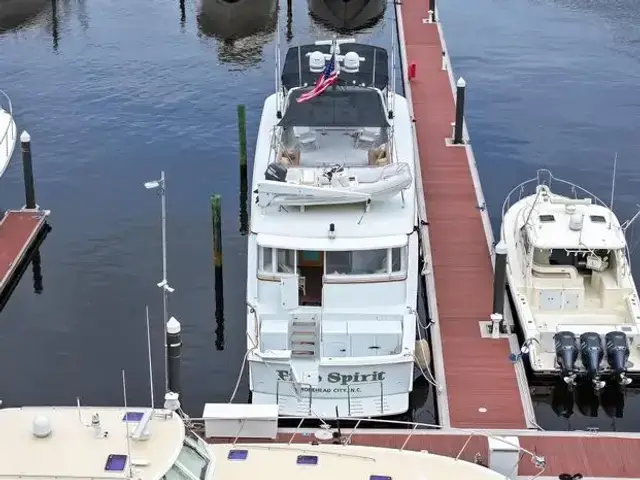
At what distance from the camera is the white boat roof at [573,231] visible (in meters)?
27.8

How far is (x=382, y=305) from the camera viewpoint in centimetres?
2533

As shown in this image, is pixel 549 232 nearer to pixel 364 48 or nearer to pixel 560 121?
pixel 364 48

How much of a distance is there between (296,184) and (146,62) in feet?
85.4

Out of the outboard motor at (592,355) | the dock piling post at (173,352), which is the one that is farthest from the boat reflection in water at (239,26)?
the dock piling post at (173,352)

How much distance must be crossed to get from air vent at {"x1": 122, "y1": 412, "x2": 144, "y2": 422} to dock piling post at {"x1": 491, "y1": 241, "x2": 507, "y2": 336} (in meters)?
11.9

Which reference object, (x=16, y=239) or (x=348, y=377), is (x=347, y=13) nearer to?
(x=16, y=239)

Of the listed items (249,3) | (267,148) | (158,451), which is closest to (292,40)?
(249,3)

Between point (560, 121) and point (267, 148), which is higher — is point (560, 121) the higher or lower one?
the lower one

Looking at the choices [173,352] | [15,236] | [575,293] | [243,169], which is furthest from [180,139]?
Answer: [173,352]

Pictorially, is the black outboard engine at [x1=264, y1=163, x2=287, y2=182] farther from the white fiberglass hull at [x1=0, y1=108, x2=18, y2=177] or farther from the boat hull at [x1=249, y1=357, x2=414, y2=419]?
the white fiberglass hull at [x1=0, y1=108, x2=18, y2=177]

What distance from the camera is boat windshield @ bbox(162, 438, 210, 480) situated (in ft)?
54.2

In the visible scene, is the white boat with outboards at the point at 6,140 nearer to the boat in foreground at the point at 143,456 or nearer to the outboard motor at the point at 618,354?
the boat in foreground at the point at 143,456

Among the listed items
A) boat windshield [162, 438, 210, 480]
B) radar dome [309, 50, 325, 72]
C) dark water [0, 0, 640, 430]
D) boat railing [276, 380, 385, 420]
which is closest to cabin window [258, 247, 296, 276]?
boat railing [276, 380, 385, 420]

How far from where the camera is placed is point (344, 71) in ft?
108
